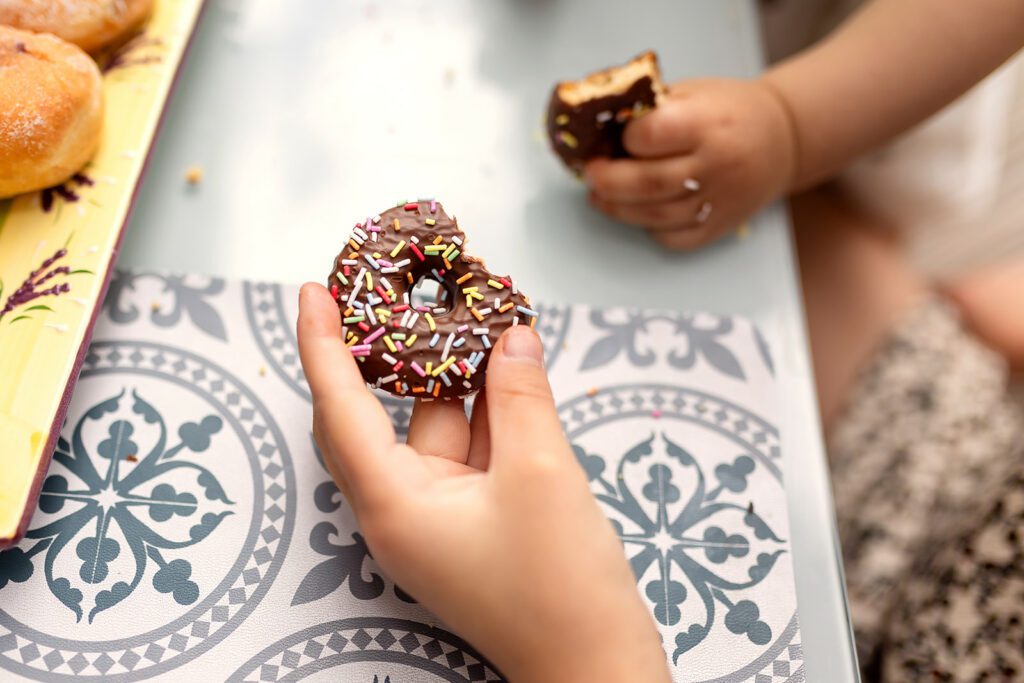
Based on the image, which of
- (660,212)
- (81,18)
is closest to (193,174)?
(81,18)

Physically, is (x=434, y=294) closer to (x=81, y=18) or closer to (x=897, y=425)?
(x=81, y=18)

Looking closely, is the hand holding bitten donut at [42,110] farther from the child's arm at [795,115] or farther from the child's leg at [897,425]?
the child's leg at [897,425]

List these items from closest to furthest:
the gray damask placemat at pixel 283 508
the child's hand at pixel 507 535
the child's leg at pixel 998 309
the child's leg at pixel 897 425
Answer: the child's hand at pixel 507 535
the gray damask placemat at pixel 283 508
the child's leg at pixel 897 425
the child's leg at pixel 998 309

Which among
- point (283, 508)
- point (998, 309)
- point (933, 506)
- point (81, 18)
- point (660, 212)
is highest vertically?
point (81, 18)

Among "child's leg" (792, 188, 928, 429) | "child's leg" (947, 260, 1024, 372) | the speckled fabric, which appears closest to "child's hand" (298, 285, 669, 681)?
the speckled fabric

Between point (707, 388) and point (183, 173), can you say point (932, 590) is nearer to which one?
point (707, 388)

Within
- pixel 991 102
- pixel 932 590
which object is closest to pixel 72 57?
pixel 932 590

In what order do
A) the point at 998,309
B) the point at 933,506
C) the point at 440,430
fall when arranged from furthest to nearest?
the point at 998,309 → the point at 933,506 → the point at 440,430

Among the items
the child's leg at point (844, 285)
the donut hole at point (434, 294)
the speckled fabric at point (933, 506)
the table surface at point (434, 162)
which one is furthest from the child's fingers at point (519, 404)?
the child's leg at point (844, 285)
